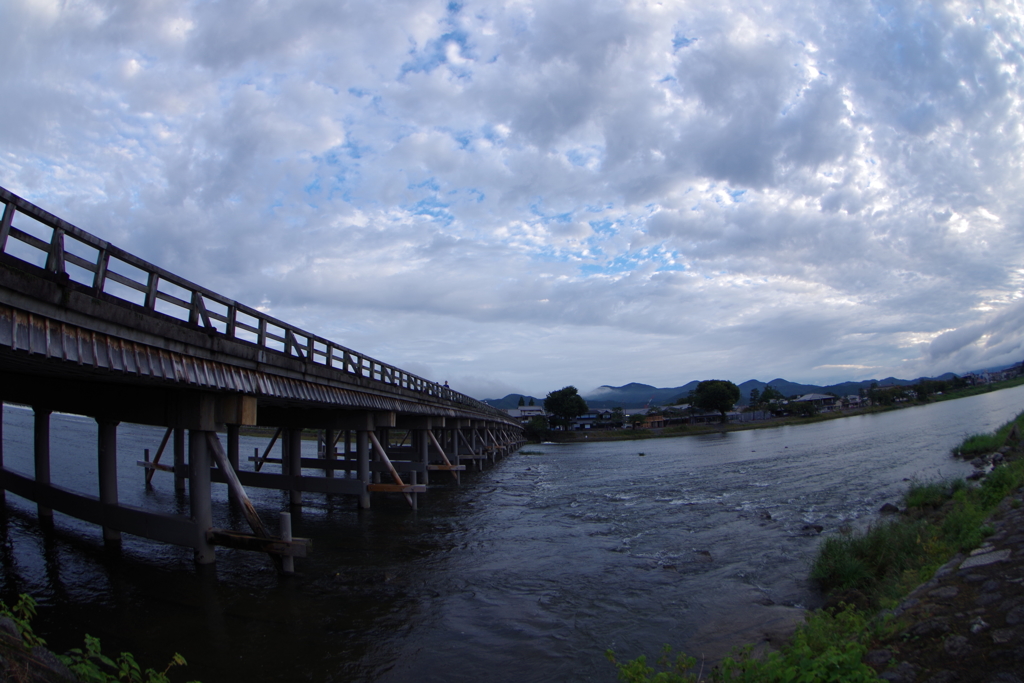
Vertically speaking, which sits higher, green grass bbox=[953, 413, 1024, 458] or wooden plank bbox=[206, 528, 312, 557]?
wooden plank bbox=[206, 528, 312, 557]

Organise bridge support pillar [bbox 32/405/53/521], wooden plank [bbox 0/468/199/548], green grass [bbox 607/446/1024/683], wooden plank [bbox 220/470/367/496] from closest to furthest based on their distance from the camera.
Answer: green grass [bbox 607/446/1024/683] → wooden plank [bbox 0/468/199/548] → bridge support pillar [bbox 32/405/53/521] → wooden plank [bbox 220/470/367/496]

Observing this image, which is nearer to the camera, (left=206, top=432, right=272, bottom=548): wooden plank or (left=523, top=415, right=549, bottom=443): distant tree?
(left=206, top=432, right=272, bottom=548): wooden plank

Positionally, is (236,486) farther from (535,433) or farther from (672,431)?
(672,431)

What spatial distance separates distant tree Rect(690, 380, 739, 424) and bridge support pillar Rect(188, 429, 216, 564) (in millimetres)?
112574

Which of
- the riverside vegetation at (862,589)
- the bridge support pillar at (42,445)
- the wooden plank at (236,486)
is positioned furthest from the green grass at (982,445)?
the bridge support pillar at (42,445)

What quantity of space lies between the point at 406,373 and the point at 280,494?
303 inches

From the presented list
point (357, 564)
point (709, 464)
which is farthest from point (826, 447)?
point (357, 564)

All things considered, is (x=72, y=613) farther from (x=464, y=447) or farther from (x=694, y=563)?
(x=464, y=447)

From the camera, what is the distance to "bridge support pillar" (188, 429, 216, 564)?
38.4ft

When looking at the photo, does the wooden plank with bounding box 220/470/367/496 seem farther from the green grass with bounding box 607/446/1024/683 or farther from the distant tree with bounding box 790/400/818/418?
the distant tree with bounding box 790/400/818/418

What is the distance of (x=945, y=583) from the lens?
6.93m

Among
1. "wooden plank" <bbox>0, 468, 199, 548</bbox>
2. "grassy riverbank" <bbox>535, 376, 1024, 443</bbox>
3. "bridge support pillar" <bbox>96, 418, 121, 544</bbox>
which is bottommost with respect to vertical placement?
"grassy riverbank" <bbox>535, 376, 1024, 443</bbox>

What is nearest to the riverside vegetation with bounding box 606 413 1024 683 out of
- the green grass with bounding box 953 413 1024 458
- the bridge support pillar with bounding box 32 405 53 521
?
the bridge support pillar with bounding box 32 405 53 521

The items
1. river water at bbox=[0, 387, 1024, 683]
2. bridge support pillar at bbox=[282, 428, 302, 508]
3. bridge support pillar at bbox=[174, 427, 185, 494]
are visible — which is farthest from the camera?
bridge support pillar at bbox=[174, 427, 185, 494]
